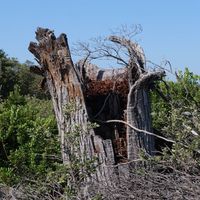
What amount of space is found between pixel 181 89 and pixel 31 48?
2.78 meters

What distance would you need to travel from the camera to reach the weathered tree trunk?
6.20 meters

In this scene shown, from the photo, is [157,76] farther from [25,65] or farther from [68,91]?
[25,65]

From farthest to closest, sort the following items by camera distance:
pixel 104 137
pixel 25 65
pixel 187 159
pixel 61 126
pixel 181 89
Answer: pixel 25 65 < pixel 181 89 < pixel 104 137 < pixel 61 126 < pixel 187 159

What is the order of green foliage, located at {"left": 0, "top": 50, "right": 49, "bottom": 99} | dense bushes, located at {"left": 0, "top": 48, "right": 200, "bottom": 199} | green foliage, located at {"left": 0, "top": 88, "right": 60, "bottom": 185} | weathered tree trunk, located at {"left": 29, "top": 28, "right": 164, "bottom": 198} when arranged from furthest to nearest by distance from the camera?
green foliage, located at {"left": 0, "top": 50, "right": 49, "bottom": 99}, green foliage, located at {"left": 0, "top": 88, "right": 60, "bottom": 185}, weathered tree trunk, located at {"left": 29, "top": 28, "right": 164, "bottom": 198}, dense bushes, located at {"left": 0, "top": 48, "right": 200, "bottom": 199}

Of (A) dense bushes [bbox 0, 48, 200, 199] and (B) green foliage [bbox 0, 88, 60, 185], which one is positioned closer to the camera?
(A) dense bushes [bbox 0, 48, 200, 199]

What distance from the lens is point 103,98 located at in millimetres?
6996

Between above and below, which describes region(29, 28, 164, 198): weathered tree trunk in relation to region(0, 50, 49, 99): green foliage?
below

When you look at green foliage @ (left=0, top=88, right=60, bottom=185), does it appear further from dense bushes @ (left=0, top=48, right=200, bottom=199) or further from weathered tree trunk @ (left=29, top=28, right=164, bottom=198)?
weathered tree trunk @ (left=29, top=28, right=164, bottom=198)

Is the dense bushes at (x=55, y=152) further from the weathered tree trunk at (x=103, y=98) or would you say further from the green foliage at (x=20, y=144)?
the weathered tree trunk at (x=103, y=98)

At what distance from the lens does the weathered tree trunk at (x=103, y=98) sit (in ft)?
20.4

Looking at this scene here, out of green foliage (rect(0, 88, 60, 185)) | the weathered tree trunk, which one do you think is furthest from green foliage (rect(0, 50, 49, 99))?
the weathered tree trunk

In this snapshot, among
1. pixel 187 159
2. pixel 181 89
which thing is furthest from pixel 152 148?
pixel 181 89

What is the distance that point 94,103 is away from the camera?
6953 mm

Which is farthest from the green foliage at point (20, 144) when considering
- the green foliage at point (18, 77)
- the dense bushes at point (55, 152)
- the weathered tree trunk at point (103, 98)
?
the green foliage at point (18, 77)
